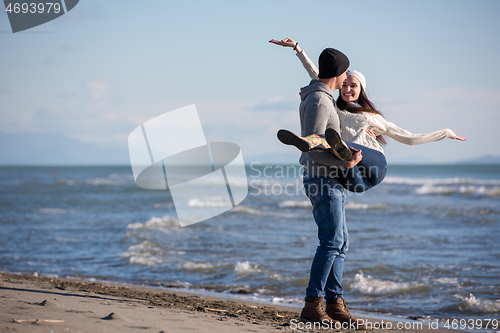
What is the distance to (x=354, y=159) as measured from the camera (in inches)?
104

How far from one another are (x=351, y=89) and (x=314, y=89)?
14.5 inches

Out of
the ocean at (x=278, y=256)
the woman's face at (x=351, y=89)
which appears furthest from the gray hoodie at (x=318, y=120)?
the ocean at (x=278, y=256)

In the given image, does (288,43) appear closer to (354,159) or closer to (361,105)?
(361,105)

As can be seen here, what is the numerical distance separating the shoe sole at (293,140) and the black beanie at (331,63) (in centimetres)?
65

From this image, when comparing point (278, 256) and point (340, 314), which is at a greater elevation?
point (340, 314)

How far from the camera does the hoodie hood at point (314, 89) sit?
280cm

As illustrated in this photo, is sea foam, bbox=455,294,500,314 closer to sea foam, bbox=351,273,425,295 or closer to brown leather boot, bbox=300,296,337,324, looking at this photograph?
sea foam, bbox=351,273,425,295

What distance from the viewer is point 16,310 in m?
2.77

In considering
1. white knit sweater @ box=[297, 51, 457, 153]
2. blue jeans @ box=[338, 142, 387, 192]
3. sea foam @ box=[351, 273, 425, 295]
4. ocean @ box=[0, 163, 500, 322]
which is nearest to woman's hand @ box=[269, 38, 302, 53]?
white knit sweater @ box=[297, 51, 457, 153]

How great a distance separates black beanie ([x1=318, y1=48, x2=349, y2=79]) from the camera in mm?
2828

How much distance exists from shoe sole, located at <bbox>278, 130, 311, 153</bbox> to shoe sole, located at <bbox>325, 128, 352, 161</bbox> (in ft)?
0.43

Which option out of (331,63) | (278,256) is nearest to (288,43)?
(331,63)

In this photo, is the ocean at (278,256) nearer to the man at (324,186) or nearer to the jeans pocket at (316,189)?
the man at (324,186)

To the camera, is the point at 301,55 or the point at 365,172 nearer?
the point at 365,172
